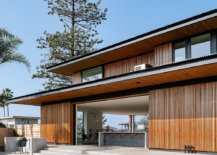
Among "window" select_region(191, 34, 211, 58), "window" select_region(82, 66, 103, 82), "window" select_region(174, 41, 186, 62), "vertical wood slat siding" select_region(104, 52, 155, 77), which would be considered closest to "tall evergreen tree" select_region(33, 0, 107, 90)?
"window" select_region(82, 66, 103, 82)

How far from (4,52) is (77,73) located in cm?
585

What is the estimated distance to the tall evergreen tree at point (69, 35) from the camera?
34.3 meters

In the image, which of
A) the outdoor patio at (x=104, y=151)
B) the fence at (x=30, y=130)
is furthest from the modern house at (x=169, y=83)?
the fence at (x=30, y=130)

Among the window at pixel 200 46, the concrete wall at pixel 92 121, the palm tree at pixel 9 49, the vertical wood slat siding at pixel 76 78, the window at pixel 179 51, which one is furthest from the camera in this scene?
the concrete wall at pixel 92 121

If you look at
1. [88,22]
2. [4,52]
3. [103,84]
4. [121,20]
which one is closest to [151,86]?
[103,84]

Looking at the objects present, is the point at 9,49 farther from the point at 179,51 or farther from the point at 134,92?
the point at 179,51

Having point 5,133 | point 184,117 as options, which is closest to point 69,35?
point 5,133

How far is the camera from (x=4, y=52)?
78.5ft

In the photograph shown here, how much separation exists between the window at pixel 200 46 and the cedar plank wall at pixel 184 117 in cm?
188

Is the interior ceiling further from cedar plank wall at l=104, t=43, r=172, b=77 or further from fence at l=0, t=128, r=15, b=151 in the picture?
fence at l=0, t=128, r=15, b=151

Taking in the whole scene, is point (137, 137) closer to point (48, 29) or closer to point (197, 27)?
point (197, 27)

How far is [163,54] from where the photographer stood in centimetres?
1628

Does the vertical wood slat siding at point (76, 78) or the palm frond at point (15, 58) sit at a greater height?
the palm frond at point (15, 58)

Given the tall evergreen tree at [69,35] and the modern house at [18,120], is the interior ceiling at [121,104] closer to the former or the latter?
the modern house at [18,120]
